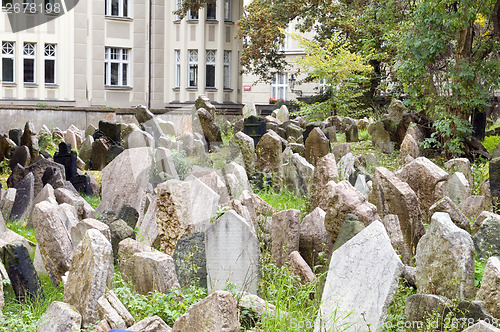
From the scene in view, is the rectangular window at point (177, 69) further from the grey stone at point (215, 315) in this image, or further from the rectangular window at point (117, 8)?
the grey stone at point (215, 315)

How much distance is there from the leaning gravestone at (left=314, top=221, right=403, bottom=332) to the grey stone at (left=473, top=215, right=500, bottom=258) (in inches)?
54.7

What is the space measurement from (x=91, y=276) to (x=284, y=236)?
174 centimetres

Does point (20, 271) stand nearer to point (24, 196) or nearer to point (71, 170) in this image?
point (24, 196)

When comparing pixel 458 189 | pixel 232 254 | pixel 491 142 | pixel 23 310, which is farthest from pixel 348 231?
pixel 491 142

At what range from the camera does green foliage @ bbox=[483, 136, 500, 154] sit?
14.9m

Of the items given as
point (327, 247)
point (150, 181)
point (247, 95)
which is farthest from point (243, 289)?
point (247, 95)

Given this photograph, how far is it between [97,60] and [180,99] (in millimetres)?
4405

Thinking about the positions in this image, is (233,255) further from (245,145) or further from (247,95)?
(247,95)

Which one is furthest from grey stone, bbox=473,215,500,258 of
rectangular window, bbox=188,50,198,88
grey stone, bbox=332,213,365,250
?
rectangular window, bbox=188,50,198,88

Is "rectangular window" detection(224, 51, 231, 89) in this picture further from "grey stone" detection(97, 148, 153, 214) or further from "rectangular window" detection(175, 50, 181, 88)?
"grey stone" detection(97, 148, 153, 214)

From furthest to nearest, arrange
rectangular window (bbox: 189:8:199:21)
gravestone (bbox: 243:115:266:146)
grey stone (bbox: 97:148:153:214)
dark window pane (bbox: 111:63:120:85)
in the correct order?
rectangular window (bbox: 189:8:199:21)
dark window pane (bbox: 111:63:120:85)
gravestone (bbox: 243:115:266:146)
grey stone (bbox: 97:148:153:214)

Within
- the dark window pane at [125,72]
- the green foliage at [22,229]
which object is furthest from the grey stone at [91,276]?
the dark window pane at [125,72]

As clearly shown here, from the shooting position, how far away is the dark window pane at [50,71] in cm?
3095

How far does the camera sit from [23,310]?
4902mm
